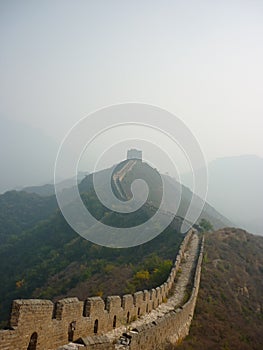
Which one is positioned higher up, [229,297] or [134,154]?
[134,154]

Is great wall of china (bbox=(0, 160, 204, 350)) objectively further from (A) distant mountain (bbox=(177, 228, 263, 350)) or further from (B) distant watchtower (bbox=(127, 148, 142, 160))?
(B) distant watchtower (bbox=(127, 148, 142, 160))

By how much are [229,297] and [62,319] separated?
51.3 ft

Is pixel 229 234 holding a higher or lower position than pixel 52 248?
higher

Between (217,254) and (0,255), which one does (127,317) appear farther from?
(0,255)

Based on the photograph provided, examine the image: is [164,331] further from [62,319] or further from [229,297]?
[229,297]

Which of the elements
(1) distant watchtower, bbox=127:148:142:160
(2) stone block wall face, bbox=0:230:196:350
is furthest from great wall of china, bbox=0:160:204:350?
(1) distant watchtower, bbox=127:148:142:160

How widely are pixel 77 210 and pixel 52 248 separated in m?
8.96

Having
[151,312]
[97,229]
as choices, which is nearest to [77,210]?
[97,229]

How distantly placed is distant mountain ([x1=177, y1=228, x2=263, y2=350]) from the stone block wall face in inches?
89.9

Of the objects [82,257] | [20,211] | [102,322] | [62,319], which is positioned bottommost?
[20,211]

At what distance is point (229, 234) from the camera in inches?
1423

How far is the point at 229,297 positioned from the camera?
2125cm

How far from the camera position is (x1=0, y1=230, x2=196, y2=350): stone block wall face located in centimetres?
648

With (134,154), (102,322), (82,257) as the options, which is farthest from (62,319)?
(134,154)
